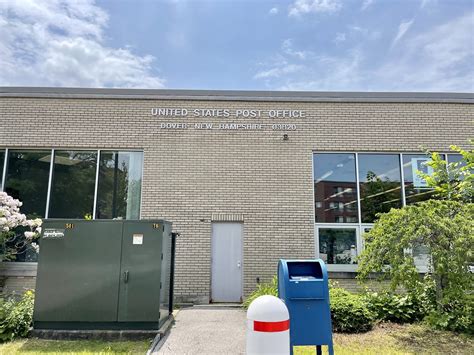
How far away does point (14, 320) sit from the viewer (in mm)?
6367

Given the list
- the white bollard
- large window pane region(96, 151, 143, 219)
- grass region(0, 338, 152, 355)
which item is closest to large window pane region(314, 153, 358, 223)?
large window pane region(96, 151, 143, 219)

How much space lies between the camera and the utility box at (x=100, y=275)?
248 inches

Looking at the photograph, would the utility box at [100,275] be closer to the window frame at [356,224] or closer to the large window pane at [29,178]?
the large window pane at [29,178]

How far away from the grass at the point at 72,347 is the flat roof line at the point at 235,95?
22.0ft

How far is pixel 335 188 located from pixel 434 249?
4074 mm

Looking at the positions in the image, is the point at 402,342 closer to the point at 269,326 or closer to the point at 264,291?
the point at 264,291

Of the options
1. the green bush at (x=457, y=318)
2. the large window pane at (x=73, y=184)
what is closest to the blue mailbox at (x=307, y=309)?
the green bush at (x=457, y=318)

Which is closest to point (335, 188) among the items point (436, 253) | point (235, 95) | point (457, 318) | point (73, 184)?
point (235, 95)

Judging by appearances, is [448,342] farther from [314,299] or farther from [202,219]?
[202,219]

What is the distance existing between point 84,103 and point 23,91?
6.12 ft

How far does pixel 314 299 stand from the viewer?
4.64 m

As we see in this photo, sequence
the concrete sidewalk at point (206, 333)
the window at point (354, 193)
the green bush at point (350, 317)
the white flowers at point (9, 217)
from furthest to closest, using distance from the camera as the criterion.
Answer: the window at point (354, 193) → the white flowers at point (9, 217) → the green bush at point (350, 317) → the concrete sidewalk at point (206, 333)

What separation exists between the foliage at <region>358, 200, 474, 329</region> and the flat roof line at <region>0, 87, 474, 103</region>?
471 cm

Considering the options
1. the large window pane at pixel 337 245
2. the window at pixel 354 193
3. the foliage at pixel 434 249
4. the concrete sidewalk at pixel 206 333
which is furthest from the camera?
the window at pixel 354 193
